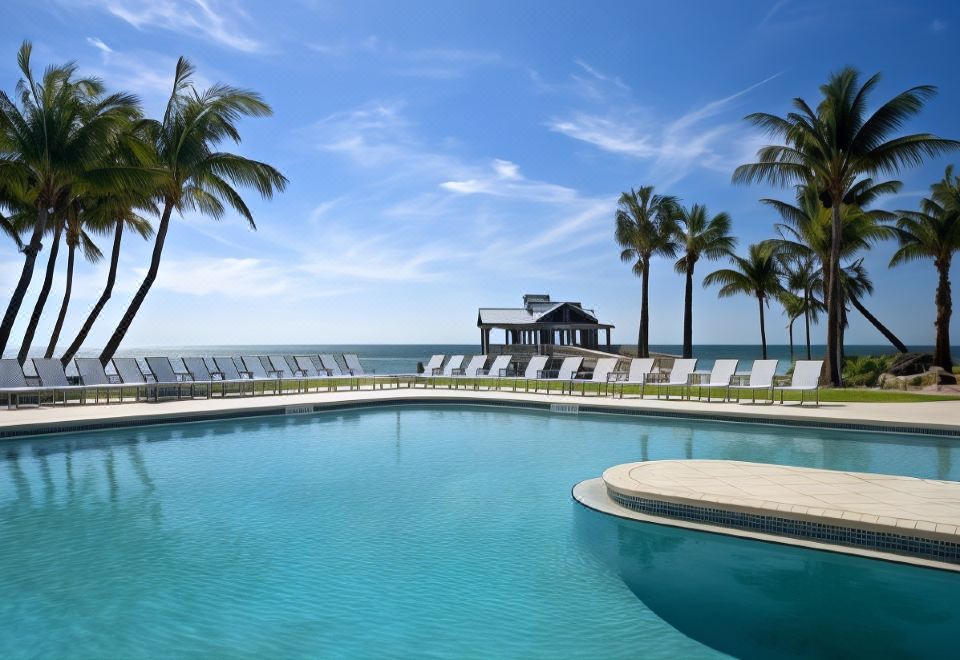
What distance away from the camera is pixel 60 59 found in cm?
1617

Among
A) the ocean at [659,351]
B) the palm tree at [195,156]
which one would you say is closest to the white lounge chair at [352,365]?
the palm tree at [195,156]

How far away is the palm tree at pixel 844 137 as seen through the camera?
55.5 ft

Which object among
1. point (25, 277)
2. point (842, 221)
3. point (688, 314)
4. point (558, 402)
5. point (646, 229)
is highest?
point (646, 229)

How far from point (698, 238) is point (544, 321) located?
7.55 m

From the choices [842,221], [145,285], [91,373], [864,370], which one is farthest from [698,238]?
[91,373]

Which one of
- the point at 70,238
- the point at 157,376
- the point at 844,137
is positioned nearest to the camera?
the point at 157,376

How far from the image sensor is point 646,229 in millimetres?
27891

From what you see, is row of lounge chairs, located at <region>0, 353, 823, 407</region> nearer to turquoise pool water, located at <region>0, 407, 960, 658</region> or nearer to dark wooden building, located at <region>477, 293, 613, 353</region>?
turquoise pool water, located at <region>0, 407, 960, 658</region>

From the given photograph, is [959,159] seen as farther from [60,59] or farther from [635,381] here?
[60,59]

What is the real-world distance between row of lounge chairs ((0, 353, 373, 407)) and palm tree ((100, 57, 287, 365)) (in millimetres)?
2645

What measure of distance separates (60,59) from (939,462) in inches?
774

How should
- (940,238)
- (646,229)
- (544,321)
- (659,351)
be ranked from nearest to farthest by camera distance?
1. (940,238)
2. (646,229)
3. (544,321)
4. (659,351)

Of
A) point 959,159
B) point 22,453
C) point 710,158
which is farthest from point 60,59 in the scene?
point 959,159

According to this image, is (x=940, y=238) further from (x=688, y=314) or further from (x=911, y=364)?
(x=688, y=314)
